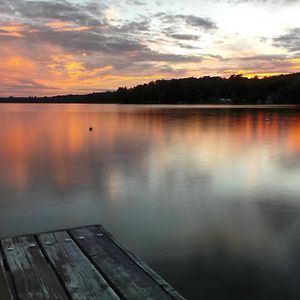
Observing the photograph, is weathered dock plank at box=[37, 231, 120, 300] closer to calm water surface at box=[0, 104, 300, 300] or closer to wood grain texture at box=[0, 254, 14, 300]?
wood grain texture at box=[0, 254, 14, 300]

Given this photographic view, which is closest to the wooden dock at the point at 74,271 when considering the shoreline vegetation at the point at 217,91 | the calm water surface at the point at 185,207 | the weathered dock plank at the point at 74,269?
the weathered dock plank at the point at 74,269

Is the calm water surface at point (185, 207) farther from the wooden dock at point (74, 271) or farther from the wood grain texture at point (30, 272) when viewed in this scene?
the wood grain texture at point (30, 272)

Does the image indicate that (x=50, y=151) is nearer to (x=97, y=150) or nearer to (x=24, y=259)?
(x=97, y=150)

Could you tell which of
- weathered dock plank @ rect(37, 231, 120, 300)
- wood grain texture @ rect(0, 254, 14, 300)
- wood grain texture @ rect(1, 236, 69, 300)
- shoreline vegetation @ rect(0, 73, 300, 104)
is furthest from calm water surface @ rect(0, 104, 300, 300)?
shoreline vegetation @ rect(0, 73, 300, 104)

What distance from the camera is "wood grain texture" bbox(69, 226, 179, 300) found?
2.74 meters

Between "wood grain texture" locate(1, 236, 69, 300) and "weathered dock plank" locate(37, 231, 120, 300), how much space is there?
68mm

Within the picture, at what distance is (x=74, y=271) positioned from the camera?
3078 mm

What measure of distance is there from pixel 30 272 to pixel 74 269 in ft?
1.10

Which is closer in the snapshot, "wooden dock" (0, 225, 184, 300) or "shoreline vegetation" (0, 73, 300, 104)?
"wooden dock" (0, 225, 184, 300)

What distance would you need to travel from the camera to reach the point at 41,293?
2.72 metres

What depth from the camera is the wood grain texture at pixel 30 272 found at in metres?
2.72

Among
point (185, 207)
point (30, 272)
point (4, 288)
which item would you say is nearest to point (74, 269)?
point (30, 272)

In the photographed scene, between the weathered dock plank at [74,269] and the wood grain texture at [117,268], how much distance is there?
0.07 meters

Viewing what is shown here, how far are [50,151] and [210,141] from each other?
22.5ft
